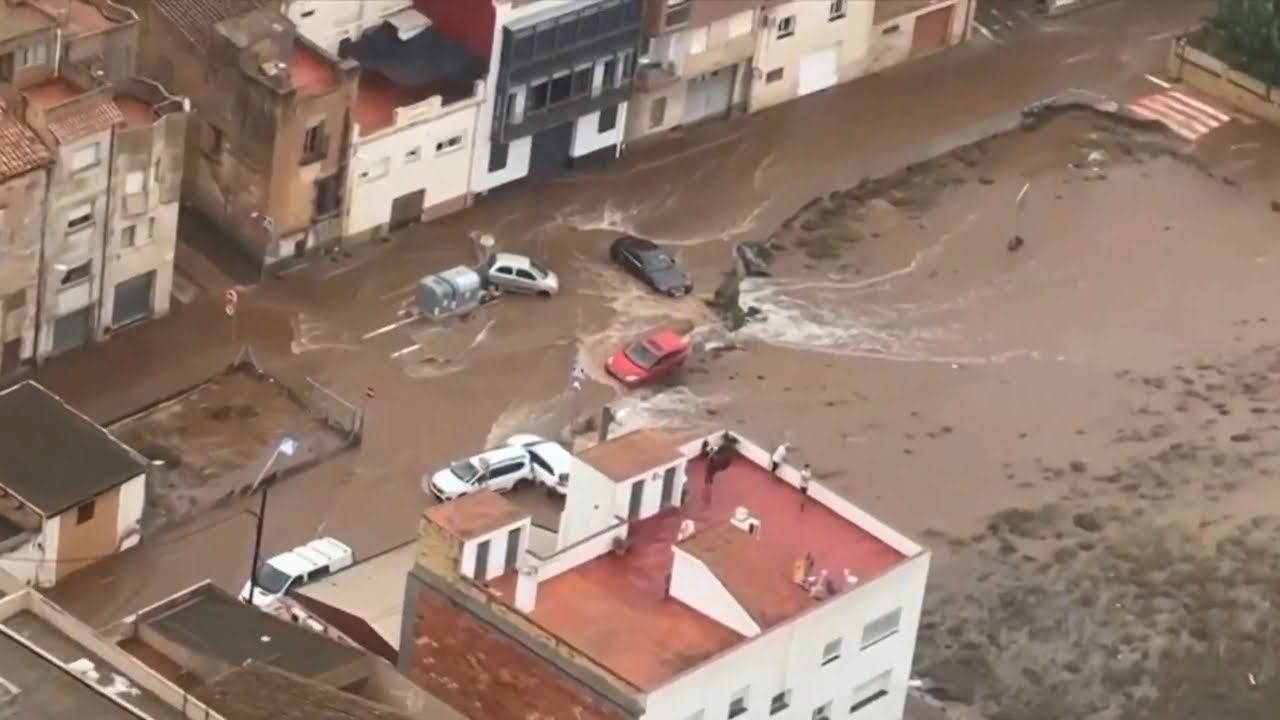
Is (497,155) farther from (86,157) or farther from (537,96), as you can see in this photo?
(86,157)

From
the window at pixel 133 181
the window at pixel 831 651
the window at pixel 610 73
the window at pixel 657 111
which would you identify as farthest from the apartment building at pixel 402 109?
the window at pixel 831 651

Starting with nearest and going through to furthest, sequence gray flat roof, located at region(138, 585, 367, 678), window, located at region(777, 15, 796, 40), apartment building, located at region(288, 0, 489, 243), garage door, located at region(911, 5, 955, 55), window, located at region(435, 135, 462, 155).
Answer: gray flat roof, located at region(138, 585, 367, 678) → apartment building, located at region(288, 0, 489, 243) → window, located at region(435, 135, 462, 155) → window, located at region(777, 15, 796, 40) → garage door, located at region(911, 5, 955, 55)

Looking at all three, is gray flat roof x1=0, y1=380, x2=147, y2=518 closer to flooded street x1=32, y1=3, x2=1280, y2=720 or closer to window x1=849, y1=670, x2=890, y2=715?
flooded street x1=32, y1=3, x2=1280, y2=720

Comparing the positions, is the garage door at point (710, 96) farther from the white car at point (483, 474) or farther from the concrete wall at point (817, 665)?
the concrete wall at point (817, 665)

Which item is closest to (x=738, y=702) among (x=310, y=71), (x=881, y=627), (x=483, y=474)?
(x=881, y=627)

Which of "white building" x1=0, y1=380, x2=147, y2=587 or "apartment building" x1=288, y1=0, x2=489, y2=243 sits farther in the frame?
"apartment building" x1=288, y1=0, x2=489, y2=243

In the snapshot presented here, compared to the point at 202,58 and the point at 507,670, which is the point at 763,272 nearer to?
the point at 202,58

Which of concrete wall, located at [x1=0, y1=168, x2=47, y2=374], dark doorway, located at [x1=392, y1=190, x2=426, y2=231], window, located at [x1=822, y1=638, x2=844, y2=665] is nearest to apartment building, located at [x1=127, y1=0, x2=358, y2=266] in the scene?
dark doorway, located at [x1=392, y1=190, x2=426, y2=231]
